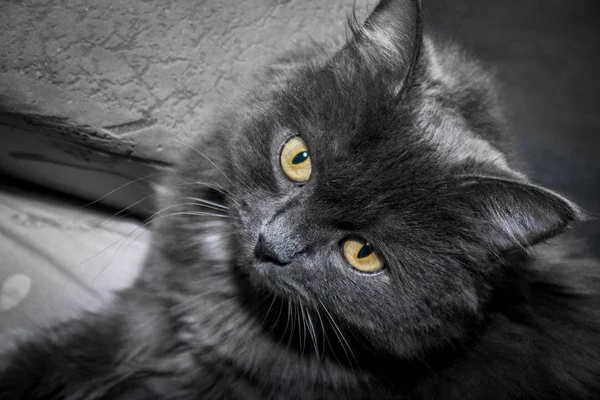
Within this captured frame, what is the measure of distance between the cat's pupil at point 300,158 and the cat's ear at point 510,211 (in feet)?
1.20

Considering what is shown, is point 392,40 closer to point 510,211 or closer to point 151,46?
point 510,211

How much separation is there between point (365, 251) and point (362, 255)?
0.04ft

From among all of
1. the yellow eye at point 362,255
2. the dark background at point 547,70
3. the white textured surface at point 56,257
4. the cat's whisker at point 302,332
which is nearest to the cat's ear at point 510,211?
the yellow eye at point 362,255

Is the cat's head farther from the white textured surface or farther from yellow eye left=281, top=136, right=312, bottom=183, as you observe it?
the white textured surface

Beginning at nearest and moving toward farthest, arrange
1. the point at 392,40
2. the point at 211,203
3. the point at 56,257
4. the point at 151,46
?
the point at 392,40 → the point at 211,203 → the point at 151,46 → the point at 56,257

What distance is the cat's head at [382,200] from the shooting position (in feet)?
3.44

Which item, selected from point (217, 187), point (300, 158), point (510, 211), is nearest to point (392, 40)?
point (300, 158)

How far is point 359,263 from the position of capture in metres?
1.12

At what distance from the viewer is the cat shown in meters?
1.06

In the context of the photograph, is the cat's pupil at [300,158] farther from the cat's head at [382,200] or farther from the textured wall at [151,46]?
the textured wall at [151,46]

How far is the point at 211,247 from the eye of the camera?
1.42 m

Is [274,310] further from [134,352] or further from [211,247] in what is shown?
[134,352]

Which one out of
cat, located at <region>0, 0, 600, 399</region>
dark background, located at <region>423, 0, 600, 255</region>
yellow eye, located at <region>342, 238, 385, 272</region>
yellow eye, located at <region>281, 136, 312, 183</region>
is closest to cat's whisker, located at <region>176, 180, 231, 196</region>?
cat, located at <region>0, 0, 600, 399</region>

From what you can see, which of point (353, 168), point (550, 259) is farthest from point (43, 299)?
point (550, 259)
